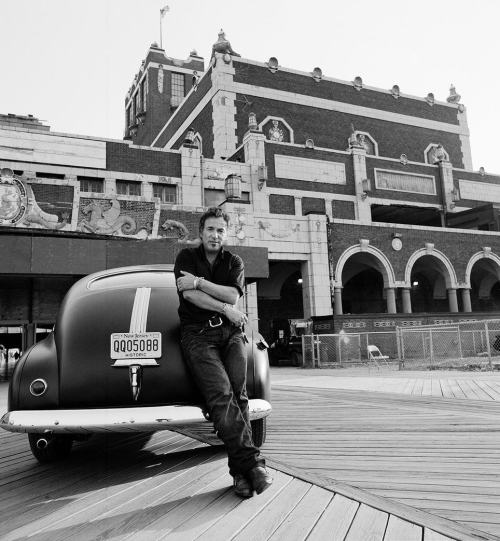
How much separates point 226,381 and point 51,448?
1781mm

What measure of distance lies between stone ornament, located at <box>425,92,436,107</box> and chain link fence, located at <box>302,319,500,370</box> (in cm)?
2264

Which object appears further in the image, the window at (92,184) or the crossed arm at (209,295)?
the window at (92,184)

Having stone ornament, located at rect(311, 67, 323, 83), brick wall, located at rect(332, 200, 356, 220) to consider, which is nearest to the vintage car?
brick wall, located at rect(332, 200, 356, 220)

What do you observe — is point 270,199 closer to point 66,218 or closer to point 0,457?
point 66,218

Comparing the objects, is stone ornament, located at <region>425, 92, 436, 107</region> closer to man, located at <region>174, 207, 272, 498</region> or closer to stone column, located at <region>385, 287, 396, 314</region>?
stone column, located at <region>385, 287, 396, 314</region>

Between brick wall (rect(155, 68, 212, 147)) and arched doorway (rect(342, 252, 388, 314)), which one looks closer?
arched doorway (rect(342, 252, 388, 314))

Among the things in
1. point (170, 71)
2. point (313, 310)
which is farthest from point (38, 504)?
point (170, 71)

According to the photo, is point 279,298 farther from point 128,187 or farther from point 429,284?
point 429,284

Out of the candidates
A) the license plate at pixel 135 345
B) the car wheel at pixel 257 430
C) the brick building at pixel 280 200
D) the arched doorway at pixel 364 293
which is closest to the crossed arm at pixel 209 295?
the license plate at pixel 135 345

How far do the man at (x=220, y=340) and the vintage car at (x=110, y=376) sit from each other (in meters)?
0.19

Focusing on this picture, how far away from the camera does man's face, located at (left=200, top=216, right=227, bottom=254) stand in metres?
3.21

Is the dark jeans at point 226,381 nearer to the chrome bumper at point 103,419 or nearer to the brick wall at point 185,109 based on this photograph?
the chrome bumper at point 103,419

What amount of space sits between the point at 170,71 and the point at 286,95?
1779 cm

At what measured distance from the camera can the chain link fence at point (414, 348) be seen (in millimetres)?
14928
